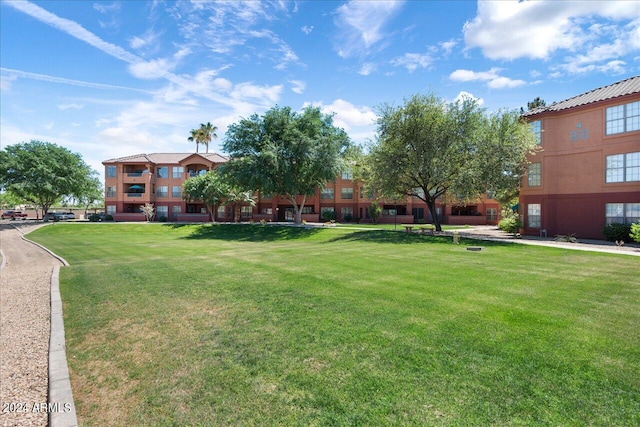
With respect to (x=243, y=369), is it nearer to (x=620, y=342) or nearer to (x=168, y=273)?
(x=620, y=342)

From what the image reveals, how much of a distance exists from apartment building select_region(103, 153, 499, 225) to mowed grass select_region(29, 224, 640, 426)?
145 feet

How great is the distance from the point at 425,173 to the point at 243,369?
→ 2604cm

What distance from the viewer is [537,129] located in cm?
2925

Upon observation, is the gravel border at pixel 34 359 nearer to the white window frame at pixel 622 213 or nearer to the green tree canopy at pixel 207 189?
the white window frame at pixel 622 213

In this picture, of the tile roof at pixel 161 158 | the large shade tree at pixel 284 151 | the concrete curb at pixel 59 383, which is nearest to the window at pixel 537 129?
the large shade tree at pixel 284 151

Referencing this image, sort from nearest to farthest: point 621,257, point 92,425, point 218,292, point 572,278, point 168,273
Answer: point 92,425
point 218,292
point 572,278
point 168,273
point 621,257

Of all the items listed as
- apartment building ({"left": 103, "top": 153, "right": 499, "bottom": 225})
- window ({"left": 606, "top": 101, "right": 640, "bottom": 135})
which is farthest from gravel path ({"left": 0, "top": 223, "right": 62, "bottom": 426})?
apartment building ({"left": 103, "top": 153, "right": 499, "bottom": 225})

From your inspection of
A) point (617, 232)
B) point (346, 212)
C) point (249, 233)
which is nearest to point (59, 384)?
point (617, 232)

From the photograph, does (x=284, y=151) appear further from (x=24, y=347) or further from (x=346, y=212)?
(x=24, y=347)

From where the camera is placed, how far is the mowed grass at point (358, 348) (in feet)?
15.7

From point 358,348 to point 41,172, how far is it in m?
71.1

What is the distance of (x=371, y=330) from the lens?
7.37 meters

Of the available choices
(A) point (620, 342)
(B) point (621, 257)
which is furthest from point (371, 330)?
(B) point (621, 257)

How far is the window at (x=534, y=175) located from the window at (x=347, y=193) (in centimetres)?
3172
